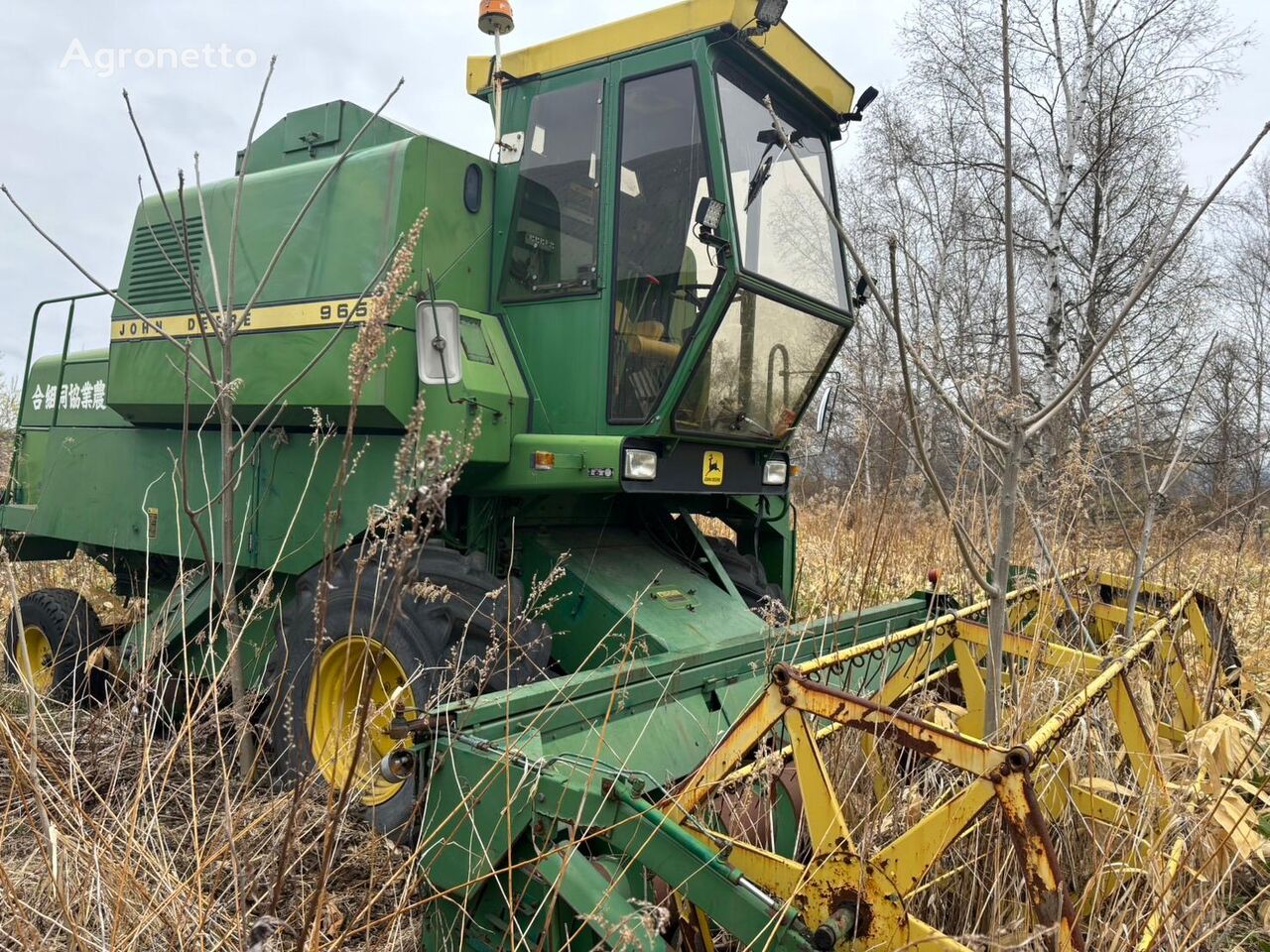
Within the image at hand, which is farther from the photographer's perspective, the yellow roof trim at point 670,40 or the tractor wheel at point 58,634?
the tractor wheel at point 58,634

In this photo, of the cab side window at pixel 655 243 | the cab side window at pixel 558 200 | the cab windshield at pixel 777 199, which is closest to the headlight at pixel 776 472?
the cab windshield at pixel 777 199

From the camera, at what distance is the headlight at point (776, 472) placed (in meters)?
4.03

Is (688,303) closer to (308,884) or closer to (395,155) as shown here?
(395,155)

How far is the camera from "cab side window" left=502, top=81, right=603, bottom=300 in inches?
135

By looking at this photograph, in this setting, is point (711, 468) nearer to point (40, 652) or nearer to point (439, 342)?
point (439, 342)

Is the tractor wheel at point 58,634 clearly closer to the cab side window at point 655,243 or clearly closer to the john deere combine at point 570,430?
the john deere combine at point 570,430

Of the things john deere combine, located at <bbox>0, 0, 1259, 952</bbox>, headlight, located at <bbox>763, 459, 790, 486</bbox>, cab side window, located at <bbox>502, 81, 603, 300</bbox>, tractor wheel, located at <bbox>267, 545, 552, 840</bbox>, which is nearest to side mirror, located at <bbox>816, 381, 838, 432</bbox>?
john deere combine, located at <bbox>0, 0, 1259, 952</bbox>

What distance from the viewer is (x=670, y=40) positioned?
326cm

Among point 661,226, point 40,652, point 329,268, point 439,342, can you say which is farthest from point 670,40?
point 40,652

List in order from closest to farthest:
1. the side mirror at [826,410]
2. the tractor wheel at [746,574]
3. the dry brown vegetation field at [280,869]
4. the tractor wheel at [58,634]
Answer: the dry brown vegetation field at [280,869]
the side mirror at [826,410]
the tractor wheel at [746,574]
the tractor wheel at [58,634]

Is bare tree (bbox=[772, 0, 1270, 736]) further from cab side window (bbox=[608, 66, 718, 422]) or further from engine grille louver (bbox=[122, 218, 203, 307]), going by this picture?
engine grille louver (bbox=[122, 218, 203, 307])

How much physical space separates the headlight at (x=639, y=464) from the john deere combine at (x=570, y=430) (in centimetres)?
1

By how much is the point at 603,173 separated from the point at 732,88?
1.86 feet

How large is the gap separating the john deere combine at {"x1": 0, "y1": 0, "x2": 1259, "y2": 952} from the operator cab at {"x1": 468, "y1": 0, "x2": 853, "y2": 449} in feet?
0.04
